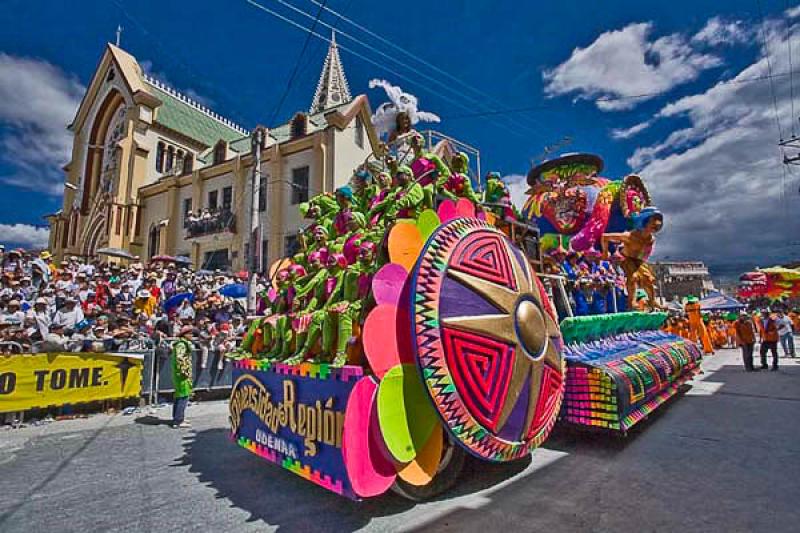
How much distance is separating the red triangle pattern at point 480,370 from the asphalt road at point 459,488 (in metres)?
0.80

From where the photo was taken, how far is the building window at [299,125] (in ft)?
68.6

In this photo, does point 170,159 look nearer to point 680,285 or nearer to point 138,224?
point 138,224

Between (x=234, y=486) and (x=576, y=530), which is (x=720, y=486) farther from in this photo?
(x=234, y=486)

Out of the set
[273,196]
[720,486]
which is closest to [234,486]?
[720,486]

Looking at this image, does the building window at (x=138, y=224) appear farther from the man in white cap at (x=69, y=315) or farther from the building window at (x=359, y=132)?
the man in white cap at (x=69, y=315)

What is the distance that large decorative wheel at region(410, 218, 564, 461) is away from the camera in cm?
318

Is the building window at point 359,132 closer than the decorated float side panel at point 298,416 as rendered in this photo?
No

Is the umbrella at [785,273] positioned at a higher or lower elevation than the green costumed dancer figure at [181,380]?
higher

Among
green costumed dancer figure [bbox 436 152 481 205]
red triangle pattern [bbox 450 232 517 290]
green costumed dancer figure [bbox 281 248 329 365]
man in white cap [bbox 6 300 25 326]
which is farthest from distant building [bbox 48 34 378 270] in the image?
red triangle pattern [bbox 450 232 517 290]

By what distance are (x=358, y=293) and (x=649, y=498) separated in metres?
3.00

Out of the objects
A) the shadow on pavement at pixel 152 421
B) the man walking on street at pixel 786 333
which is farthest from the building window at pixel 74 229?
the man walking on street at pixel 786 333

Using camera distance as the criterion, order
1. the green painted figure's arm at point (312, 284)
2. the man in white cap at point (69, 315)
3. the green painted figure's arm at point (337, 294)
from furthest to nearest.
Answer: the man in white cap at point (69, 315) < the green painted figure's arm at point (312, 284) < the green painted figure's arm at point (337, 294)

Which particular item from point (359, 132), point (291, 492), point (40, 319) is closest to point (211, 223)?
point (359, 132)

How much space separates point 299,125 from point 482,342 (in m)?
19.9
